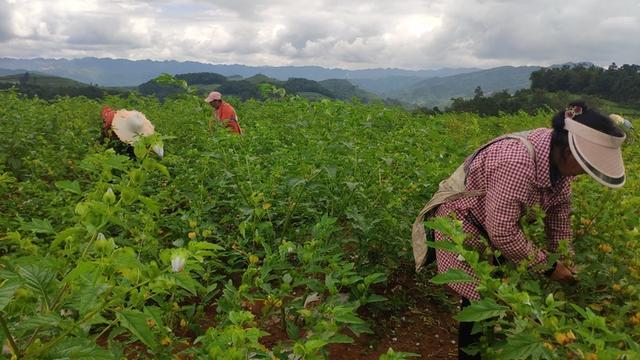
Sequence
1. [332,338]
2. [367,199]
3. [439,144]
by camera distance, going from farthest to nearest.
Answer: [439,144] → [367,199] → [332,338]

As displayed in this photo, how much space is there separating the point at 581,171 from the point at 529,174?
216 mm

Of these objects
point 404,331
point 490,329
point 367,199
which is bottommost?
point 404,331

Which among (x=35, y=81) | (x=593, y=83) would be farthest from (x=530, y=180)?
(x=35, y=81)

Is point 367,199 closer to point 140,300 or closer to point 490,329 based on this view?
point 490,329

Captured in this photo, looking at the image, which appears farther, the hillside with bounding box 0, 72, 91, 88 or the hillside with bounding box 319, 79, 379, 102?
the hillside with bounding box 319, 79, 379, 102

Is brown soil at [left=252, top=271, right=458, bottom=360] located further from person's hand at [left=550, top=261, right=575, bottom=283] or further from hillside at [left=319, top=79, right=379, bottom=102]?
hillside at [left=319, top=79, right=379, bottom=102]

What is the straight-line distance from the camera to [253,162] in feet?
12.4

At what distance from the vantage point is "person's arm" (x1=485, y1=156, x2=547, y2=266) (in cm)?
229

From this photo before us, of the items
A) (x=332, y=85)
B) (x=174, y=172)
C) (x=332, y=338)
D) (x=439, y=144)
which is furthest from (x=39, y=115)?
(x=332, y=85)

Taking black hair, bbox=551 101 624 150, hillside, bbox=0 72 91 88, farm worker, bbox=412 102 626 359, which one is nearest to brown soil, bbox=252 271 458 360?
farm worker, bbox=412 102 626 359

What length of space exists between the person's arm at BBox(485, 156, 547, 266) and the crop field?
110 mm

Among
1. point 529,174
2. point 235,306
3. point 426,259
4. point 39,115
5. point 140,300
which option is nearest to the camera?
point 140,300

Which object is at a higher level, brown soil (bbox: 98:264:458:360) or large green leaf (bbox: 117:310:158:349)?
large green leaf (bbox: 117:310:158:349)

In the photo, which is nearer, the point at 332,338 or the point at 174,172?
the point at 332,338
